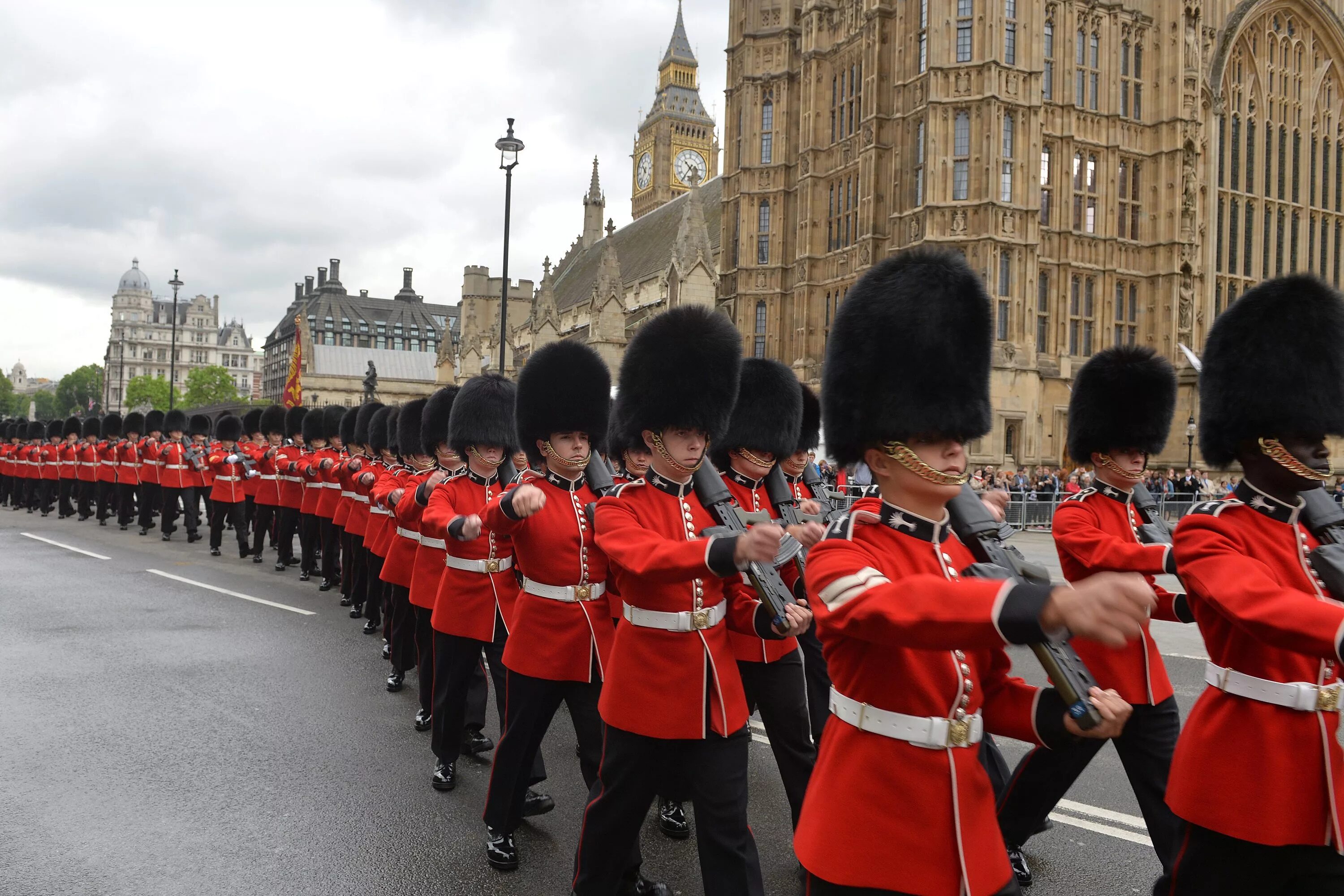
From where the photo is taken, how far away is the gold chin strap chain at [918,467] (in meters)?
2.59

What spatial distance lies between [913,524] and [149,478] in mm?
19838

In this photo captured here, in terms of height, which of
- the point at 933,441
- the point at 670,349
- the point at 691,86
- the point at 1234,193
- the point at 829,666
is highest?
the point at 691,86

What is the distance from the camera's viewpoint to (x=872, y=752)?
2.53 metres

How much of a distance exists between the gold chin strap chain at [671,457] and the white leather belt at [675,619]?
21.1 inches

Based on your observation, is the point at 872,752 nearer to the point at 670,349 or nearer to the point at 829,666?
the point at 829,666

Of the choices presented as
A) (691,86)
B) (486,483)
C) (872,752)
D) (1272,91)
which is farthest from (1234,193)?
(691,86)

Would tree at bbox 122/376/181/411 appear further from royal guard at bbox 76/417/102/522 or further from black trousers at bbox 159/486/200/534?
black trousers at bbox 159/486/200/534

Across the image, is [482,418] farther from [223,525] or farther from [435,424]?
[223,525]

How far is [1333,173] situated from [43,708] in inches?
1648

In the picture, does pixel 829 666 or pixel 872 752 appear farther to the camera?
pixel 829 666

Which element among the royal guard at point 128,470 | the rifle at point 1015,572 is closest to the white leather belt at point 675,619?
the rifle at point 1015,572

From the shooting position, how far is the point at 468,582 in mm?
5562

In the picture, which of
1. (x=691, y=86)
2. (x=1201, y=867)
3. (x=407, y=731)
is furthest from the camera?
(x=691, y=86)

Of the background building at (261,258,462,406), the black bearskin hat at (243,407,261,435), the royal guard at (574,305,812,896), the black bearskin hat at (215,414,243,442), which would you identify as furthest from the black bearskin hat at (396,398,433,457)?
the background building at (261,258,462,406)
